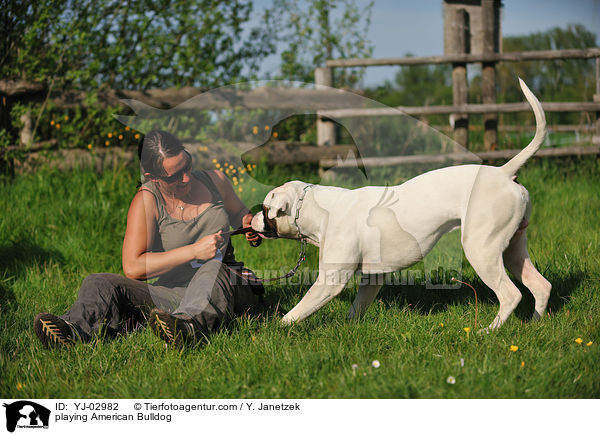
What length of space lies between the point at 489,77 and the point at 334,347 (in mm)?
5496

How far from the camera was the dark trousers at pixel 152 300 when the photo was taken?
294 cm

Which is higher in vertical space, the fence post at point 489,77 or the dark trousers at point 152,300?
the fence post at point 489,77

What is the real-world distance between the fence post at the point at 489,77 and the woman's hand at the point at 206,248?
509cm

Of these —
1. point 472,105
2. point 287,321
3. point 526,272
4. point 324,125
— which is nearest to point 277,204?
point 287,321

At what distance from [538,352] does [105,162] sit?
5.19 metres

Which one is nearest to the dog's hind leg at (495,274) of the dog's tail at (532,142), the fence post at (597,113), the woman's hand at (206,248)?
the dog's tail at (532,142)

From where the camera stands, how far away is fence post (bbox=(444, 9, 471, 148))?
709cm

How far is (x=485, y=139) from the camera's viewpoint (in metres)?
7.23

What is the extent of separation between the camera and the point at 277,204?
3094 mm

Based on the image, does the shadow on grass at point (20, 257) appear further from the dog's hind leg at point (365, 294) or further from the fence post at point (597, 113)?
the fence post at point (597, 113)
